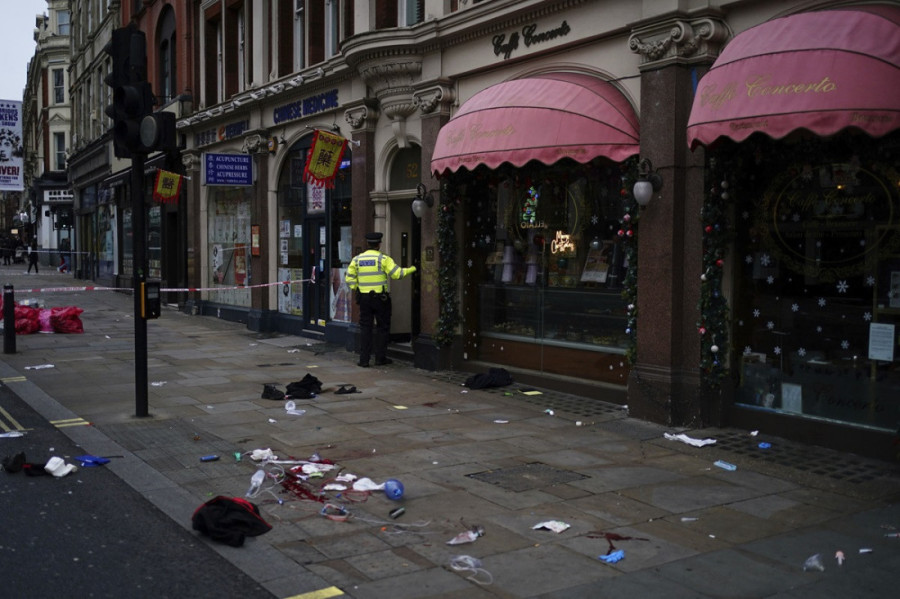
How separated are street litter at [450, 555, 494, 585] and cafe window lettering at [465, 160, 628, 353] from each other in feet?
18.1

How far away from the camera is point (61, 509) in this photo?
5.86 m

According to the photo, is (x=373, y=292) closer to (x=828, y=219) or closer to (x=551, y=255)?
(x=551, y=255)

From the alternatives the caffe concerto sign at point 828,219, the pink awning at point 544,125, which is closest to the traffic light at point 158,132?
the pink awning at point 544,125

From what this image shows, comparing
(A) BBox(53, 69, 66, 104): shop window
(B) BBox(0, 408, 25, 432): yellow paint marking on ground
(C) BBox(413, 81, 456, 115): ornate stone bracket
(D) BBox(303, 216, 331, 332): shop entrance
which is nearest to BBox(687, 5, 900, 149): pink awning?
(C) BBox(413, 81, 456, 115): ornate stone bracket

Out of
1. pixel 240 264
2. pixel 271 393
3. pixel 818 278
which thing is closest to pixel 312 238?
pixel 240 264

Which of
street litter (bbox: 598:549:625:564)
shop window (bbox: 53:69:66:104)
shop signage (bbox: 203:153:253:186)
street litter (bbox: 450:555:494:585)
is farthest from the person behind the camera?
shop window (bbox: 53:69:66:104)

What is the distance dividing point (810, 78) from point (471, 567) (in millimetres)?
4798

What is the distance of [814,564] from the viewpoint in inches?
195

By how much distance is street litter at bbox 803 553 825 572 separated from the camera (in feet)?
16.2

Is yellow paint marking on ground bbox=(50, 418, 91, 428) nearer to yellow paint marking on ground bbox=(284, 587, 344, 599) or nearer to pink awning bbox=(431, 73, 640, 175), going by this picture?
yellow paint marking on ground bbox=(284, 587, 344, 599)

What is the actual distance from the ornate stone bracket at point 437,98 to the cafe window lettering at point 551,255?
1.34 meters

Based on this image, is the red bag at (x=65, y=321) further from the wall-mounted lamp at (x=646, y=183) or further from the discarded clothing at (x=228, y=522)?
the discarded clothing at (x=228, y=522)

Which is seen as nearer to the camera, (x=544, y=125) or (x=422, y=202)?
(x=544, y=125)

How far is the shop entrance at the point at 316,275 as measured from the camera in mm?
16375
